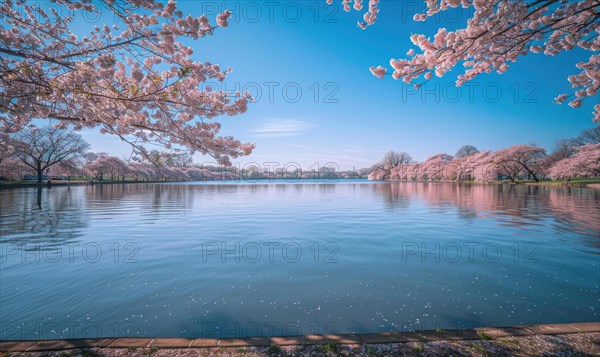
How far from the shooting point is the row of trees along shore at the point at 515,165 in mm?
42125

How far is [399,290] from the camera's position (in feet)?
16.8

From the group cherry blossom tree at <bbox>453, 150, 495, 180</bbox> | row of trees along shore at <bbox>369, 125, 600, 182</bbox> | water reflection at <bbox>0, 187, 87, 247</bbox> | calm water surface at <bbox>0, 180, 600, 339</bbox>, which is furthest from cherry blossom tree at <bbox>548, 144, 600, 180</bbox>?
water reflection at <bbox>0, 187, 87, 247</bbox>

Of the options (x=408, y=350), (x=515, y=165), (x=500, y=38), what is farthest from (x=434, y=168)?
(x=408, y=350)

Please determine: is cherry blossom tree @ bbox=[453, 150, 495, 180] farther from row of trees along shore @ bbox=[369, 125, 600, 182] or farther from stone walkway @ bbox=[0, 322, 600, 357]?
stone walkway @ bbox=[0, 322, 600, 357]

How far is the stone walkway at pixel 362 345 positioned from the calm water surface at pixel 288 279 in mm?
721

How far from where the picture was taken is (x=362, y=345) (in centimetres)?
307

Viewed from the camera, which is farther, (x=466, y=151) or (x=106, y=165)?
(x=466, y=151)

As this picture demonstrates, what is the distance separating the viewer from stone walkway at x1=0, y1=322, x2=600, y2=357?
2.92 meters

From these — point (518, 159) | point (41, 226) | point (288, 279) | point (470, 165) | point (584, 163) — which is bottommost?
point (288, 279)

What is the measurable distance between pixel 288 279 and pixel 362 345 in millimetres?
2875

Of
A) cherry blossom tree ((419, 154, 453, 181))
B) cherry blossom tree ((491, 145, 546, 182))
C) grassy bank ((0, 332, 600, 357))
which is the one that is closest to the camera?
grassy bank ((0, 332, 600, 357))

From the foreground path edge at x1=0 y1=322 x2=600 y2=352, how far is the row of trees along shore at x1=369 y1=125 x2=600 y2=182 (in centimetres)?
5386

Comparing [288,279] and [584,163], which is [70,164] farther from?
[584,163]

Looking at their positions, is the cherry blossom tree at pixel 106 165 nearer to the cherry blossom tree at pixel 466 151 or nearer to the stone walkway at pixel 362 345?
the stone walkway at pixel 362 345
